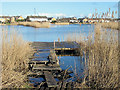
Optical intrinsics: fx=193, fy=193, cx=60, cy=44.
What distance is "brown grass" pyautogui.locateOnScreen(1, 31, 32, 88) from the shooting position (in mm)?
3510

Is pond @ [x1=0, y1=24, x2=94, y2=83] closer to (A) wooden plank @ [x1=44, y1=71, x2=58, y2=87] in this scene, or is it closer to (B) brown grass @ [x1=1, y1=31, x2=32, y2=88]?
(A) wooden plank @ [x1=44, y1=71, x2=58, y2=87]

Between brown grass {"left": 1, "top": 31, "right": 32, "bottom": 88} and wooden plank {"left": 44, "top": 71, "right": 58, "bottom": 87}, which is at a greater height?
brown grass {"left": 1, "top": 31, "right": 32, "bottom": 88}

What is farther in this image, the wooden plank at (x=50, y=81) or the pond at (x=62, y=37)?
the pond at (x=62, y=37)

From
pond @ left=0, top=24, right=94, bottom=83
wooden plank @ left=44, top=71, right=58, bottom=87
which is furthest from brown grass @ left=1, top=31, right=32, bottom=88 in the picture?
wooden plank @ left=44, top=71, right=58, bottom=87

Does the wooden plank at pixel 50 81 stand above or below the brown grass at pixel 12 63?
below

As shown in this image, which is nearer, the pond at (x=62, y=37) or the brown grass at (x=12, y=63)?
the brown grass at (x=12, y=63)

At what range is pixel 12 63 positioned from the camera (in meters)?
4.35

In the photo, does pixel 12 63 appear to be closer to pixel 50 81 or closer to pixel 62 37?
pixel 50 81

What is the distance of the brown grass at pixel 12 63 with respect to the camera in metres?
3.51

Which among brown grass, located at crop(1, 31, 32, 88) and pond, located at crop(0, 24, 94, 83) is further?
pond, located at crop(0, 24, 94, 83)

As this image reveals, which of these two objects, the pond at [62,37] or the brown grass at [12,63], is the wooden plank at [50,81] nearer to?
the pond at [62,37]

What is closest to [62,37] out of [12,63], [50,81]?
[12,63]

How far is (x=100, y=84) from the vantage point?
3547 mm

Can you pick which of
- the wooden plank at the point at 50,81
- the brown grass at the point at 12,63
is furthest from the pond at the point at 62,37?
the brown grass at the point at 12,63
